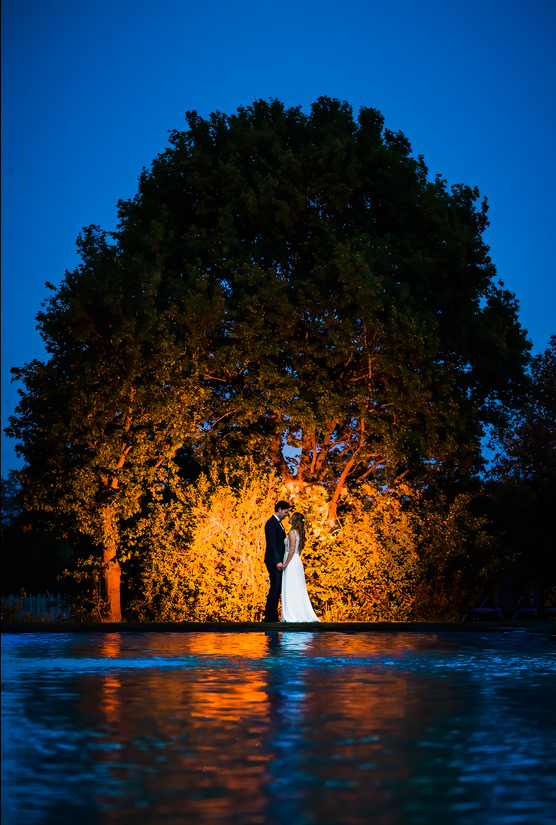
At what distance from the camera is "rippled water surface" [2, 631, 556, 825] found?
699 centimetres

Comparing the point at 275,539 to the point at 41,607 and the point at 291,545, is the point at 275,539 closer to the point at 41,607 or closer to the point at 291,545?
the point at 291,545

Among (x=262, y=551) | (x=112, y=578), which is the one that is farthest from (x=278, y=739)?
(x=112, y=578)

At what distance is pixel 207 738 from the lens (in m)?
9.73

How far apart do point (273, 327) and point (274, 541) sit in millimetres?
8427

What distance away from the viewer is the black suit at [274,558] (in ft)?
81.7

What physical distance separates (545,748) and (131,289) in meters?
22.0

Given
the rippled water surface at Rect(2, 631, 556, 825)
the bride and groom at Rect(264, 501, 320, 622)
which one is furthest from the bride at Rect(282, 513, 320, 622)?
the rippled water surface at Rect(2, 631, 556, 825)

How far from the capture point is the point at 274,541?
82.3 feet

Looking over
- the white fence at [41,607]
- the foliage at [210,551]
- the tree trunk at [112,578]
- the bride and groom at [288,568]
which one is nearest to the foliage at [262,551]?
the foliage at [210,551]

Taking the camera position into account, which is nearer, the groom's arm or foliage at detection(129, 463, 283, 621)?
the groom's arm

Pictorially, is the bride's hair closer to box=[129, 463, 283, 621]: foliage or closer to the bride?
the bride

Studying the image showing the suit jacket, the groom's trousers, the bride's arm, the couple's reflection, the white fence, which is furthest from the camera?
the white fence

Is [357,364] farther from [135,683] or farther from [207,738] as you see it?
[207,738]

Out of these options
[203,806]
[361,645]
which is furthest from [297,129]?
[203,806]
